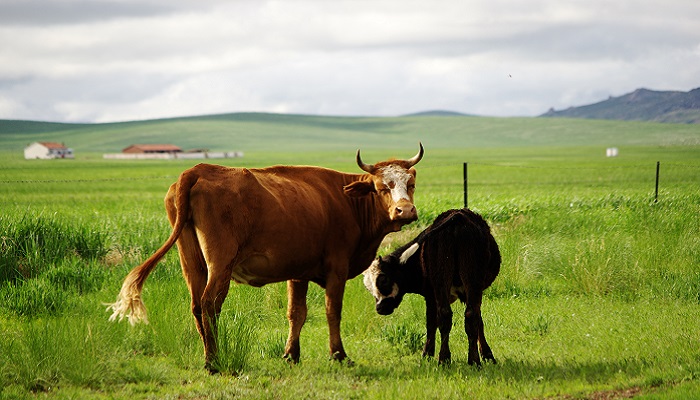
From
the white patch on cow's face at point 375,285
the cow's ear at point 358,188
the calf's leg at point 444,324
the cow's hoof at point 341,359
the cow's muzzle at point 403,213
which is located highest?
the cow's ear at point 358,188

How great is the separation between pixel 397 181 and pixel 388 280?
1.16 m

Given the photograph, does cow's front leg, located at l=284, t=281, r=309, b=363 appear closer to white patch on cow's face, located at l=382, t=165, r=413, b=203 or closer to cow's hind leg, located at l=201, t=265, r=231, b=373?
cow's hind leg, located at l=201, t=265, r=231, b=373

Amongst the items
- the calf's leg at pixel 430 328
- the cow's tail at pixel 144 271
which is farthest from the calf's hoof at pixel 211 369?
the calf's leg at pixel 430 328

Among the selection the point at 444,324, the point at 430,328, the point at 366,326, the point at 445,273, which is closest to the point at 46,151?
the point at 366,326

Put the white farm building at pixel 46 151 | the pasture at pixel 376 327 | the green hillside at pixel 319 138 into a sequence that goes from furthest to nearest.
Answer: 1. the green hillside at pixel 319 138
2. the white farm building at pixel 46 151
3. the pasture at pixel 376 327

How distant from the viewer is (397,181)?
9172mm

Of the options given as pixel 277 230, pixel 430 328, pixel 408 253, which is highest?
pixel 277 230

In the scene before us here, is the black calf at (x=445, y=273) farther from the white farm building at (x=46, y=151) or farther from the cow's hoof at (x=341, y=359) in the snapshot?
the white farm building at (x=46, y=151)

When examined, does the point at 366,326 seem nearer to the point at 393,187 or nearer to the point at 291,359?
the point at 291,359

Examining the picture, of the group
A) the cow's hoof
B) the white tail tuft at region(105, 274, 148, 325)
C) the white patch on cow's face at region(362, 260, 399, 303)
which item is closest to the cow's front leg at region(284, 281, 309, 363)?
the cow's hoof

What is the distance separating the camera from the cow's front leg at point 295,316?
9.12m

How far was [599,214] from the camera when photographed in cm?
2064

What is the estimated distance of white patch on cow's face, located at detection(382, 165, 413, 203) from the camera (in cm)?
909

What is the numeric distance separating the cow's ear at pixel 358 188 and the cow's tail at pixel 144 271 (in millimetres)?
1916
